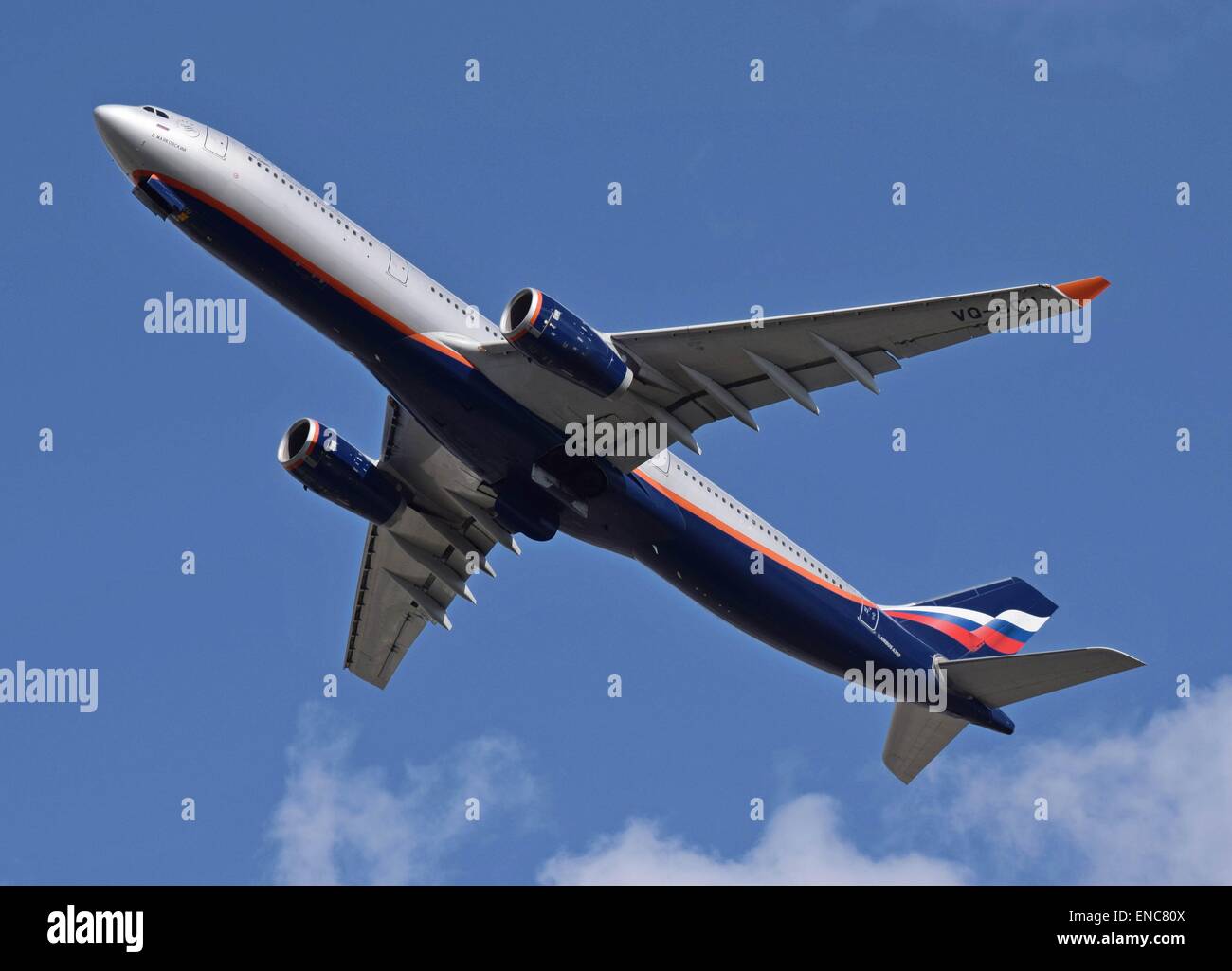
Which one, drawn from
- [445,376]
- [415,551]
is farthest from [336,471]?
[445,376]

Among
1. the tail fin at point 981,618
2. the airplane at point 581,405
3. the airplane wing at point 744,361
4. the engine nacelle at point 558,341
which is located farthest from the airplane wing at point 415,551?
the tail fin at point 981,618

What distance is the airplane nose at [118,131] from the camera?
1394 inches

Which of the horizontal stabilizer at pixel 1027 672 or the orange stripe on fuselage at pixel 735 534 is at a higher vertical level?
the orange stripe on fuselage at pixel 735 534

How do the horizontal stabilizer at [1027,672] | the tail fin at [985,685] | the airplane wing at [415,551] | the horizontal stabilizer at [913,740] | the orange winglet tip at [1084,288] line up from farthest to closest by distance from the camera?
the horizontal stabilizer at [913,740], the airplane wing at [415,551], the tail fin at [985,685], the horizontal stabilizer at [1027,672], the orange winglet tip at [1084,288]

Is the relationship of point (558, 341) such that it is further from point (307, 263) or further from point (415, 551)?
point (415, 551)

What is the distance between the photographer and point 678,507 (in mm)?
39969

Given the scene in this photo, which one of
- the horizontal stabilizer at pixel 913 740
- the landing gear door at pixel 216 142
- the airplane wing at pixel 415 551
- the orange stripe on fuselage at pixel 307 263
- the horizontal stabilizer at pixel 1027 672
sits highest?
the landing gear door at pixel 216 142

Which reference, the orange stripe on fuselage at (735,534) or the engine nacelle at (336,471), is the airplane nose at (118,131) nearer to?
the engine nacelle at (336,471)

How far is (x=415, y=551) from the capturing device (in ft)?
154

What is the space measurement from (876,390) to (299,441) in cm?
1521

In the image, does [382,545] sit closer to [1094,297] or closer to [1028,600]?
[1028,600]

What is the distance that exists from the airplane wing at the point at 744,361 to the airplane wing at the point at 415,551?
20.3ft

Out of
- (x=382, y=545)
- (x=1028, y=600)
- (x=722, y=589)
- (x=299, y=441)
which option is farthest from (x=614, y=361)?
(x=1028, y=600)

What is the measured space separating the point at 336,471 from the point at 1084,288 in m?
20.0
